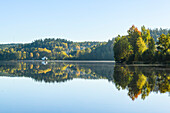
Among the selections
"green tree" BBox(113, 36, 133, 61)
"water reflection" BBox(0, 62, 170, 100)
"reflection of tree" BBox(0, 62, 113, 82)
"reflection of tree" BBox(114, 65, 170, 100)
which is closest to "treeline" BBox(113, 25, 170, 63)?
"green tree" BBox(113, 36, 133, 61)

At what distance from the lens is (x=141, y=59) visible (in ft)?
331

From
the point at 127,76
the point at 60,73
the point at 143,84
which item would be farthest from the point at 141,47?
the point at 143,84

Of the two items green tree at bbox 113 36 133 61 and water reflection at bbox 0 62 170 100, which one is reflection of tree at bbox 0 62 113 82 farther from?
green tree at bbox 113 36 133 61

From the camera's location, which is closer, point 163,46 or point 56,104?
point 56,104

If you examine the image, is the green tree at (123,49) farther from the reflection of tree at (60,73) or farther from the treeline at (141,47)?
Answer: the reflection of tree at (60,73)

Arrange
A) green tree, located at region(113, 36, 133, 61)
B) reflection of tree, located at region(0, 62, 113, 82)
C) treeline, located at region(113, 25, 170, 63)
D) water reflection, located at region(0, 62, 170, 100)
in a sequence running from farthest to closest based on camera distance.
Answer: green tree, located at region(113, 36, 133, 61), treeline, located at region(113, 25, 170, 63), reflection of tree, located at region(0, 62, 113, 82), water reflection, located at region(0, 62, 170, 100)

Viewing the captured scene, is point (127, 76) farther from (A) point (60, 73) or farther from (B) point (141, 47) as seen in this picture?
(B) point (141, 47)

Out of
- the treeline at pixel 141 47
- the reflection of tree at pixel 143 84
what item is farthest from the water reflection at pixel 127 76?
the treeline at pixel 141 47

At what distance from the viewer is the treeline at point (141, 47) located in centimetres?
9125

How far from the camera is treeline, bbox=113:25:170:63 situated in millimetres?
91250

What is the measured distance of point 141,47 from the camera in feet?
330

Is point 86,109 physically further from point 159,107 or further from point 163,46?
point 163,46

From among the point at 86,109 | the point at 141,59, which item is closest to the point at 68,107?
the point at 86,109

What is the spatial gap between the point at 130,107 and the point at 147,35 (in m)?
98.4
